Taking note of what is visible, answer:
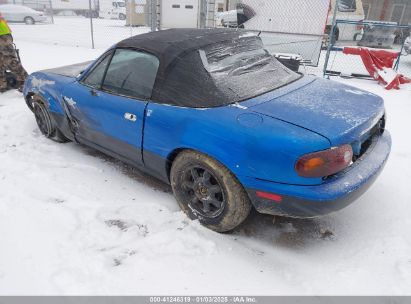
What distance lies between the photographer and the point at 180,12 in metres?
16.0

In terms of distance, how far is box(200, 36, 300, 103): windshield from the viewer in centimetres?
273

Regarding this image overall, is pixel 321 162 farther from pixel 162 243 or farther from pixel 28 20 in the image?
pixel 28 20

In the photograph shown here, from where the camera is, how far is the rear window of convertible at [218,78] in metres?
2.64

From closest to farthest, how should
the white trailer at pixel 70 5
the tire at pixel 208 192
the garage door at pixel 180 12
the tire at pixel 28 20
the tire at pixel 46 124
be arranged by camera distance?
the tire at pixel 208 192
the tire at pixel 46 124
the garage door at pixel 180 12
the tire at pixel 28 20
the white trailer at pixel 70 5

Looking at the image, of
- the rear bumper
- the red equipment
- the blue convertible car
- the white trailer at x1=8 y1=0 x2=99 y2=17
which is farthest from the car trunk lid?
the white trailer at x1=8 y1=0 x2=99 y2=17

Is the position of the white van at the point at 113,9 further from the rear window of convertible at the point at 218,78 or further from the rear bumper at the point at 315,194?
the rear bumper at the point at 315,194

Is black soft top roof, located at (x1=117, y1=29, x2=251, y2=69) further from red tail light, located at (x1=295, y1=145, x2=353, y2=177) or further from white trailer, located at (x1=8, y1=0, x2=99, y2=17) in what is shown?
white trailer, located at (x1=8, y1=0, x2=99, y2=17)

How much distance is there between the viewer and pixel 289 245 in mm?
2689

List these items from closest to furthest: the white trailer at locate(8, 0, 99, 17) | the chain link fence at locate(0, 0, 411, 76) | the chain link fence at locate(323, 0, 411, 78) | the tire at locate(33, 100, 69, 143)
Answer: the tire at locate(33, 100, 69, 143)
the chain link fence at locate(323, 0, 411, 78)
the chain link fence at locate(0, 0, 411, 76)
the white trailer at locate(8, 0, 99, 17)

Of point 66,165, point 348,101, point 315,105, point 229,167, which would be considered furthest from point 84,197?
point 348,101

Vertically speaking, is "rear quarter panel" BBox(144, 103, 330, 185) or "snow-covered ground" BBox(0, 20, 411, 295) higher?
"rear quarter panel" BBox(144, 103, 330, 185)

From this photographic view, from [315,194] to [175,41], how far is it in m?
1.82

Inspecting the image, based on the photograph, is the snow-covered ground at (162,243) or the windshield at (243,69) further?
the windshield at (243,69)

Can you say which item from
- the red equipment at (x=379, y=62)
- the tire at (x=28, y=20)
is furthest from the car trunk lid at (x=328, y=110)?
the tire at (x=28, y=20)
